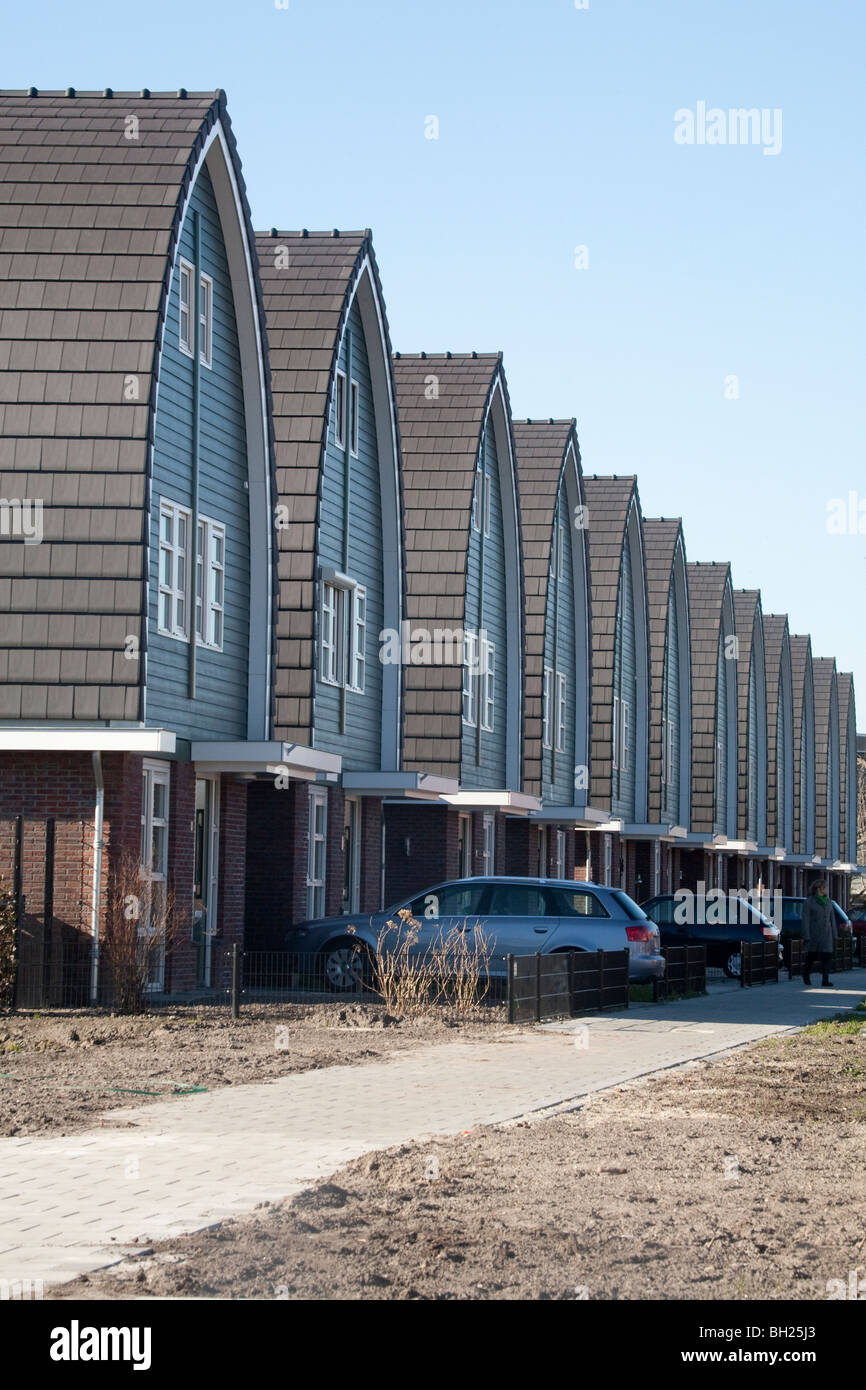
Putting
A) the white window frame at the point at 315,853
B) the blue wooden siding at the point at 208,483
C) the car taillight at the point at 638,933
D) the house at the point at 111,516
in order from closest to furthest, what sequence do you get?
the house at the point at 111,516 < the blue wooden siding at the point at 208,483 < the car taillight at the point at 638,933 < the white window frame at the point at 315,853

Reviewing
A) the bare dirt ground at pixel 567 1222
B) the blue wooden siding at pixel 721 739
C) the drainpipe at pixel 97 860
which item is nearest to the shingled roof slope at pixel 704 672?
the blue wooden siding at pixel 721 739

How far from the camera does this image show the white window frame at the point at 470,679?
31.4 metres

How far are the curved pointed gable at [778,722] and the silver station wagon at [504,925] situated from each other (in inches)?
1650

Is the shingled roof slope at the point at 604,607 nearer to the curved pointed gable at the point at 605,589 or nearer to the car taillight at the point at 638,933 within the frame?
the curved pointed gable at the point at 605,589

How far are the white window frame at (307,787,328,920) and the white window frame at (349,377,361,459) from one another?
5189 mm

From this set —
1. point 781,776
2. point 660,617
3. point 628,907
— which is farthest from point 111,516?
point 781,776

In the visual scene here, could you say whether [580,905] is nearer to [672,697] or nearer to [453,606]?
[453,606]

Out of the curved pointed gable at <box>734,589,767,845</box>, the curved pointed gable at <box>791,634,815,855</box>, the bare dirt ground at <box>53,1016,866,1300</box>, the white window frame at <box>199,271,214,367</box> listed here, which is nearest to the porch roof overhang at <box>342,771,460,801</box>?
the white window frame at <box>199,271,214,367</box>

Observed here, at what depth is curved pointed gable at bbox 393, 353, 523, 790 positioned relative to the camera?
30.1m

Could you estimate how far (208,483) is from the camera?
22.1 metres

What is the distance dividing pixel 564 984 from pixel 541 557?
56.4 feet

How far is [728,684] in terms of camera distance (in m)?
57.7
